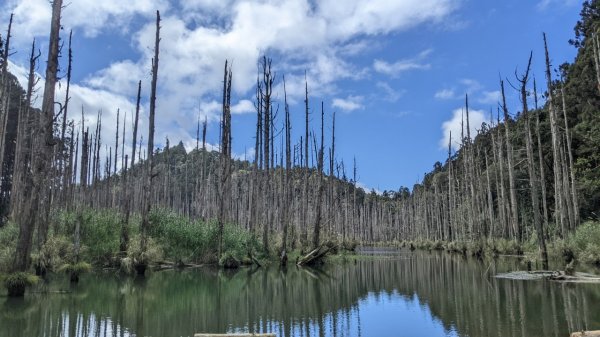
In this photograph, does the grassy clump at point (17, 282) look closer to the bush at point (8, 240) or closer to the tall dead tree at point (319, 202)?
the bush at point (8, 240)

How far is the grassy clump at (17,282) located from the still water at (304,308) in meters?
0.35

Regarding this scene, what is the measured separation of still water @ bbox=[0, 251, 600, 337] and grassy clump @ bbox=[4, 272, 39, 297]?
0.35m

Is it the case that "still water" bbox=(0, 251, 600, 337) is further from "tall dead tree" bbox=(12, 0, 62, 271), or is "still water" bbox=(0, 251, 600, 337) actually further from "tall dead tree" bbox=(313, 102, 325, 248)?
"tall dead tree" bbox=(313, 102, 325, 248)

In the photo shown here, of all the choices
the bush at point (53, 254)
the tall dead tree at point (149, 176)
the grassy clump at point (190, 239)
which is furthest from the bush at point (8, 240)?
the grassy clump at point (190, 239)

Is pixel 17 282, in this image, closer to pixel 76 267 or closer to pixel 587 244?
pixel 76 267

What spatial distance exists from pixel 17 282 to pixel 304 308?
7048mm

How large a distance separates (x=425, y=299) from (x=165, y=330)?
6.70m

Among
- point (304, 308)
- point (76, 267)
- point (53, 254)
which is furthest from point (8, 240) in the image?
point (304, 308)

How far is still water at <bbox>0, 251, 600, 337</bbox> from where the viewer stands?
8117mm

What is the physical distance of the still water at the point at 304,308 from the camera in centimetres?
812

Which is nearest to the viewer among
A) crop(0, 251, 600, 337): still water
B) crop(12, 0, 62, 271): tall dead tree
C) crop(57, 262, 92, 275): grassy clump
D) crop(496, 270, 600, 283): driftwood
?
crop(0, 251, 600, 337): still water

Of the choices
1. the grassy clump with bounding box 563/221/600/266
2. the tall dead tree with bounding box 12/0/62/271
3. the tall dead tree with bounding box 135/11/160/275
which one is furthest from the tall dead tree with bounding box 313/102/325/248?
the tall dead tree with bounding box 12/0/62/271

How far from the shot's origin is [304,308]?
10.5 meters

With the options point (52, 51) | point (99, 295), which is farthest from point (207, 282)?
point (52, 51)
